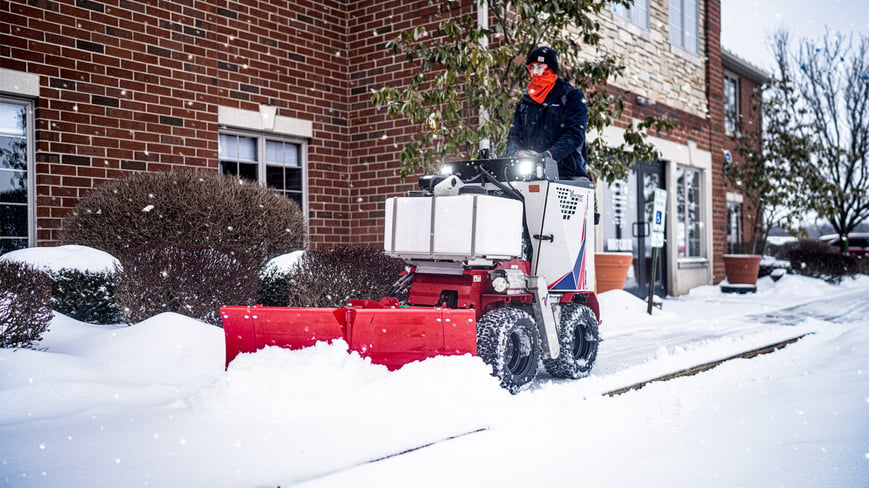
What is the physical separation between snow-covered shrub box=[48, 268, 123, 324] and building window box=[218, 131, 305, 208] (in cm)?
317

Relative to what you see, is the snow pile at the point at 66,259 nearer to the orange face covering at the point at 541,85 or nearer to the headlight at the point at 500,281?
the headlight at the point at 500,281

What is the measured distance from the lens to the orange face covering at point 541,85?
5.38m

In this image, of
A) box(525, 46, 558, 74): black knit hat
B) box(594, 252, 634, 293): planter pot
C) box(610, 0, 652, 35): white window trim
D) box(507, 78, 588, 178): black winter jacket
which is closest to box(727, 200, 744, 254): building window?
box(610, 0, 652, 35): white window trim

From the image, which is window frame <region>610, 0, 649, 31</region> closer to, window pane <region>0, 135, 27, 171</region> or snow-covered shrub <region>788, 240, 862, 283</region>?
snow-covered shrub <region>788, 240, 862, 283</region>

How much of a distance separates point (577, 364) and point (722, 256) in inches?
441

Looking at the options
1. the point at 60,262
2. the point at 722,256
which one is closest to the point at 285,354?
the point at 60,262

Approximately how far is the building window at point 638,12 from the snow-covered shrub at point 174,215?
781cm

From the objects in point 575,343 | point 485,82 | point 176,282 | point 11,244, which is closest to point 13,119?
point 11,244

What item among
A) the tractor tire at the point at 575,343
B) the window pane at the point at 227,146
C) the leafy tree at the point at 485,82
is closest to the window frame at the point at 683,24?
the leafy tree at the point at 485,82

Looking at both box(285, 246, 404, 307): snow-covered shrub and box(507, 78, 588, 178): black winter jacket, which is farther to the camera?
box(285, 246, 404, 307): snow-covered shrub

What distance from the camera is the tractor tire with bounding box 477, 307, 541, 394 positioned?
4281 mm

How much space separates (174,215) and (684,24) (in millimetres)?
11367

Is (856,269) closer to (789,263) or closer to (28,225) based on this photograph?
(789,263)

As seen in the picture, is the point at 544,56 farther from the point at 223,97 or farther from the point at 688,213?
the point at 688,213
